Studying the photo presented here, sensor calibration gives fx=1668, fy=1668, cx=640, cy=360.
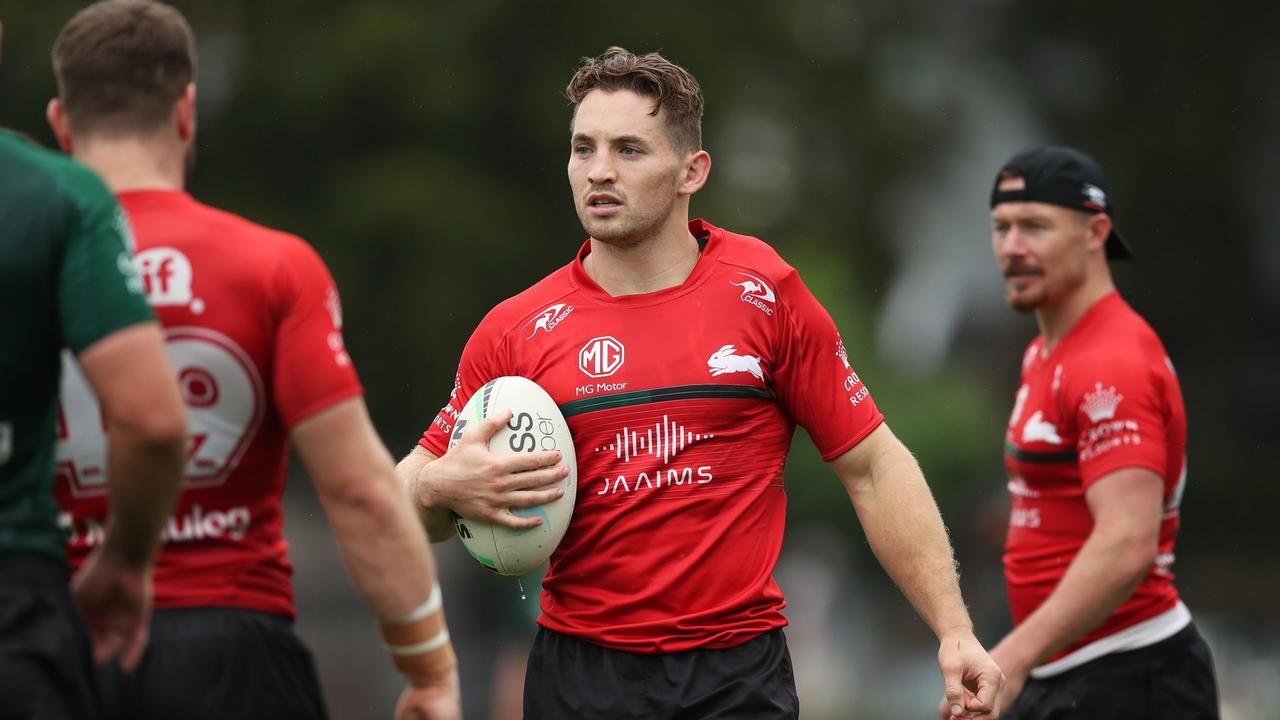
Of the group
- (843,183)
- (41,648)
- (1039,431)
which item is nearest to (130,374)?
(41,648)

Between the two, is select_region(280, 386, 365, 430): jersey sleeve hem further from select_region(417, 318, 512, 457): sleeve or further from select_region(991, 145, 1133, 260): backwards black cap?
select_region(991, 145, 1133, 260): backwards black cap

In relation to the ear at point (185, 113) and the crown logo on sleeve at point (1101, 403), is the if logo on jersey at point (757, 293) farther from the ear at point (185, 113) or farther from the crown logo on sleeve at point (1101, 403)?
the ear at point (185, 113)

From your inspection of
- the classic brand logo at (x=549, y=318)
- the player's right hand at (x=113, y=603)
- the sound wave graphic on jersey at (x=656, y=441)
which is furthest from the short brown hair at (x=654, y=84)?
the player's right hand at (x=113, y=603)

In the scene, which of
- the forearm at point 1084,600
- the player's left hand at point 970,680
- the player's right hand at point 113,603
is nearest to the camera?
the player's right hand at point 113,603

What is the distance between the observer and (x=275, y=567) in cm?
415

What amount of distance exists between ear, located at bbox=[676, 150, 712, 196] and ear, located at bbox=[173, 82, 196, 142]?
2008 millimetres

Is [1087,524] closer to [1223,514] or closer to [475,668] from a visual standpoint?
[475,668]

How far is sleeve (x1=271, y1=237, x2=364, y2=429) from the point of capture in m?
3.92

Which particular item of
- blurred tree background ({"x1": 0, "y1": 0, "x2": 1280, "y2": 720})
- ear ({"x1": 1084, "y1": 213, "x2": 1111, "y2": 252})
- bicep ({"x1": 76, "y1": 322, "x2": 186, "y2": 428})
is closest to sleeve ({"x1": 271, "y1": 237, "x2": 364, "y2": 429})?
bicep ({"x1": 76, "y1": 322, "x2": 186, "y2": 428})

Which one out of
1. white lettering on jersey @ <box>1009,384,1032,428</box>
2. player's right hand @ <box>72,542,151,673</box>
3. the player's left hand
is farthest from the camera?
white lettering on jersey @ <box>1009,384,1032,428</box>

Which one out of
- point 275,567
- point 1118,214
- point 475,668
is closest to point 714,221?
point 1118,214

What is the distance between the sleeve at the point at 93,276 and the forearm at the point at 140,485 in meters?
0.22

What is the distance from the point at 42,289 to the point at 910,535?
2.91m

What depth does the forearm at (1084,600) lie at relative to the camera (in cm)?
616
